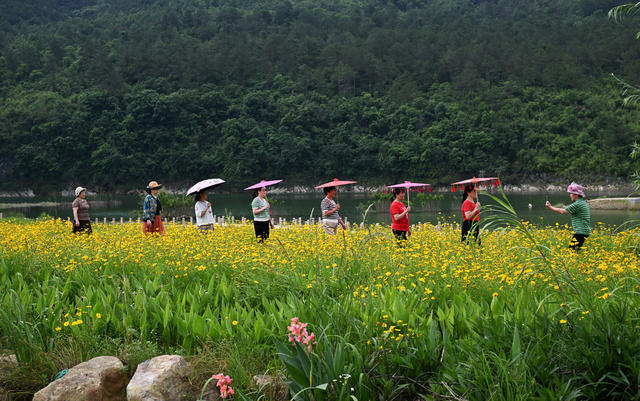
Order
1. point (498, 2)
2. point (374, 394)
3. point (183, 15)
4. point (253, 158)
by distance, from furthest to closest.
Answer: point (498, 2)
point (183, 15)
point (253, 158)
point (374, 394)

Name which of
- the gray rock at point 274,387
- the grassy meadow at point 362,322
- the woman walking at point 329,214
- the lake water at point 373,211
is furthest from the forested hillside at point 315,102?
the gray rock at point 274,387

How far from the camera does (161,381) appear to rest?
13.2ft

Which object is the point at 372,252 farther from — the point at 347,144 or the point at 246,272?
the point at 347,144

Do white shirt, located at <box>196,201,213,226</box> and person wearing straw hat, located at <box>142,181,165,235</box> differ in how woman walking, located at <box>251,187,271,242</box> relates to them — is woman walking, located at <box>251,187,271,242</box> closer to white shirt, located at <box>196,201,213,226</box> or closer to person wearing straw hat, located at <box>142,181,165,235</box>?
white shirt, located at <box>196,201,213,226</box>

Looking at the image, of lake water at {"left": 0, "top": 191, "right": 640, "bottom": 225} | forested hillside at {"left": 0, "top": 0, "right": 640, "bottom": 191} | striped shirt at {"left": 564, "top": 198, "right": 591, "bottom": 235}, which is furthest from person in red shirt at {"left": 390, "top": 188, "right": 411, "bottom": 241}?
forested hillside at {"left": 0, "top": 0, "right": 640, "bottom": 191}

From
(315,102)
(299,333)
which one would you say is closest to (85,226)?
(299,333)

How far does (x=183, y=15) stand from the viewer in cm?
13650

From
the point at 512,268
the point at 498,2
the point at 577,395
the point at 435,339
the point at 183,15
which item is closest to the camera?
the point at 577,395

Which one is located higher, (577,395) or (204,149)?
(204,149)

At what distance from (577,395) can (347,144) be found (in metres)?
96.8

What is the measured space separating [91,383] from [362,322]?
2405mm

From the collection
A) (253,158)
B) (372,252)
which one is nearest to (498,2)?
(253,158)

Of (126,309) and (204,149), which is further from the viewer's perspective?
(204,149)

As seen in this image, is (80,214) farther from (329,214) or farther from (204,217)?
(329,214)
